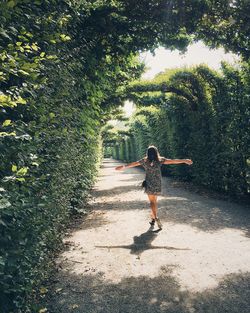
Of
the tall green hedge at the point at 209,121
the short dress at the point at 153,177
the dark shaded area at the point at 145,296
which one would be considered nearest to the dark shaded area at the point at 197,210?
the short dress at the point at 153,177

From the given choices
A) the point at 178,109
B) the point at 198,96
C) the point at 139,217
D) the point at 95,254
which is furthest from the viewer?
the point at 178,109

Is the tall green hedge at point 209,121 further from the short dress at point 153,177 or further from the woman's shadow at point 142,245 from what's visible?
the woman's shadow at point 142,245

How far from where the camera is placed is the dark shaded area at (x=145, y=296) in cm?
414

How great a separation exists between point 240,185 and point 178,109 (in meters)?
6.83

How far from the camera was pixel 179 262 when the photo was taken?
18.5 ft

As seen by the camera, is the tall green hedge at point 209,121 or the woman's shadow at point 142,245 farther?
the tall green hedge at point 209,121

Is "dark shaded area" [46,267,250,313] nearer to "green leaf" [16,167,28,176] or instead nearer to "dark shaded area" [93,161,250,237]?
"green leaf" [16,167,28,176]

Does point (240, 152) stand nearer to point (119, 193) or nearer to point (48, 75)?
point (119, 193)

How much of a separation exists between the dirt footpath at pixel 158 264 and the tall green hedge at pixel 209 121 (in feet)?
7.36

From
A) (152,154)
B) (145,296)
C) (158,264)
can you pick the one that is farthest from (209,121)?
(145,296)

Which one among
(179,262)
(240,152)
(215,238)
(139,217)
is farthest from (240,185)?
(179,262)

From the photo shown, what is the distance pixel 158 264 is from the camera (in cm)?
557

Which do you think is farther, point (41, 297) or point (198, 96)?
point (198, 96)

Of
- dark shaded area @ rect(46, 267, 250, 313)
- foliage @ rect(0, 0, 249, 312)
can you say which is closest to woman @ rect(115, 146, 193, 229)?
foliage @ rect(0, 0, 249, 312)
